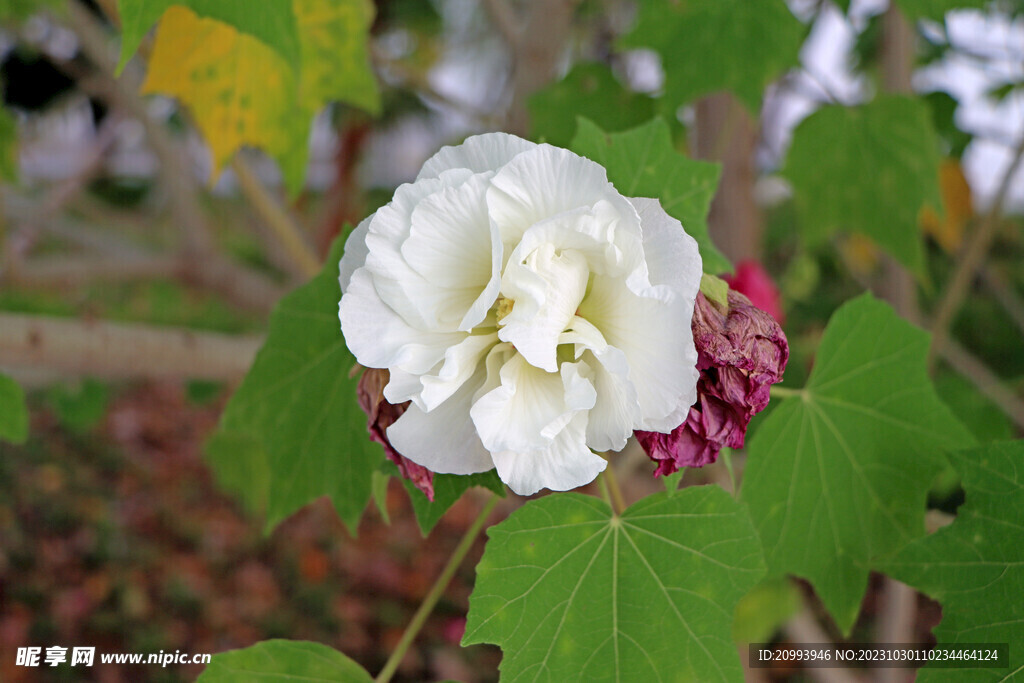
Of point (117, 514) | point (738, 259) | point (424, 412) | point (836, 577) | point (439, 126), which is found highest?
point (424, 412)

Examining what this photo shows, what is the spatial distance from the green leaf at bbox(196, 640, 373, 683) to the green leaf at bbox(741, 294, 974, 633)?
29 centimetres

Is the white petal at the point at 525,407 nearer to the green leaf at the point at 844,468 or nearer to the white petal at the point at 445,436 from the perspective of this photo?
the white petal at the point at 445,436

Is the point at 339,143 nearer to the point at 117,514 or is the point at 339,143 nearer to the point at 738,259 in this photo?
the point at 117,514

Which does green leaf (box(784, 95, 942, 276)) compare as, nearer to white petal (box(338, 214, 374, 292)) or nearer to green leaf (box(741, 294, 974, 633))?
green leaf (box(741, 294, 974, 633))

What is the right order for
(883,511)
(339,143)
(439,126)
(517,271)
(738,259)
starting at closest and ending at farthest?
(517,271) → (883,511) → (738,259) → (339,143) → (439,126)

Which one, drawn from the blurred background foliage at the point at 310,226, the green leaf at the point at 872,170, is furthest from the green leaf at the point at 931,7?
the green leaf at the point at 872,170

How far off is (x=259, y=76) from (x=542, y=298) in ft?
1.79

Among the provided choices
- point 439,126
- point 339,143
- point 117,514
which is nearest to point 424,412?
point 117,514

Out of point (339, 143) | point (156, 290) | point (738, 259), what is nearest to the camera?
point (738, 259)

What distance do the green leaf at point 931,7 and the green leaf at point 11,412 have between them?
31.3 inches

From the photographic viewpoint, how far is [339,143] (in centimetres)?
288

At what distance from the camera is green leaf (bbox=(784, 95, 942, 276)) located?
0.81m

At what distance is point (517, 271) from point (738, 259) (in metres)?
0.84

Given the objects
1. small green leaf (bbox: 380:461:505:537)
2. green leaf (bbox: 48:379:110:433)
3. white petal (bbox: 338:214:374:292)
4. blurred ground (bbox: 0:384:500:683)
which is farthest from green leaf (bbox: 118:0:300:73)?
blurred ground (bbox: 0:384:500:683)
